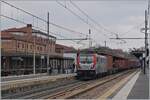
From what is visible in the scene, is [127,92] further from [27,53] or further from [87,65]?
[27,53]

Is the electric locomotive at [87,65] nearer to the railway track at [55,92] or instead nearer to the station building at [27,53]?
the station building at [27,53]

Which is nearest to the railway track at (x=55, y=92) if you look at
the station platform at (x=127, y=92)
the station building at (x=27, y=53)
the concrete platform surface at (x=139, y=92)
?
the station platform at (x=127, y=92)

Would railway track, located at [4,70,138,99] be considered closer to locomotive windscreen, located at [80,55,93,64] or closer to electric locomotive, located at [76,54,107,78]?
electric locomotive, located at [76,54,107,78]

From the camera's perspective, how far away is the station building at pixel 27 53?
203 ft

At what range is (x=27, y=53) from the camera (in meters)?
70.3

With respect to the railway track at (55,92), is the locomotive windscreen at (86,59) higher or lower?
higher

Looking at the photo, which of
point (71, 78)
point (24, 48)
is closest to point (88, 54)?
point (71, 78)

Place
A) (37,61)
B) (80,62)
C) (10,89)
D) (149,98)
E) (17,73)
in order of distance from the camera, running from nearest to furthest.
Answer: (149,98), (10,89), (80,62), (17,73), (37,61)

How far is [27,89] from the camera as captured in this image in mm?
30875

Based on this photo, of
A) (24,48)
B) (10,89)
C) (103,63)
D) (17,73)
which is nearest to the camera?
(10,89)

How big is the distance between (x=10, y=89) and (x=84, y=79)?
1929 cm

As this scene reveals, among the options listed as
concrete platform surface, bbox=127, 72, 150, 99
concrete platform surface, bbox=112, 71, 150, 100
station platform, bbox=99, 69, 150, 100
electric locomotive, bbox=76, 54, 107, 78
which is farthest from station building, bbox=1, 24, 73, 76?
concrete platform surface, bbox=127, 72, 150, 99

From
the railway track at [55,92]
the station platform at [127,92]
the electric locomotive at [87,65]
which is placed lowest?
the railway track at [55,92]

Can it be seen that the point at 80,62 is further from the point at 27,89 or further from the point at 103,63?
the point at 27,89
